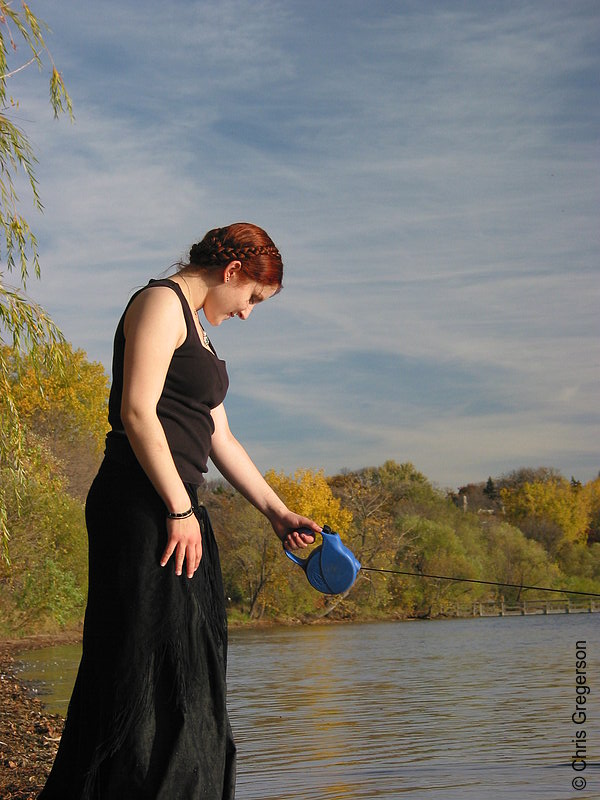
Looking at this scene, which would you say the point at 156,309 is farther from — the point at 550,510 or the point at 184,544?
the point at 550,510

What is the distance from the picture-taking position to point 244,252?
317 centimetres

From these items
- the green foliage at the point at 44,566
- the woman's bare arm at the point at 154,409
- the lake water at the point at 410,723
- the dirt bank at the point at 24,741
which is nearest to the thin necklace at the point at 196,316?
the woman's bare arm at the point at 154,409

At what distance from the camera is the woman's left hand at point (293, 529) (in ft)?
11.4

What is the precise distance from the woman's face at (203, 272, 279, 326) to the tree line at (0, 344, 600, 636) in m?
20.5

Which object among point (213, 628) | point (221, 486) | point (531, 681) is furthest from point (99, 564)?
point (221, 486)

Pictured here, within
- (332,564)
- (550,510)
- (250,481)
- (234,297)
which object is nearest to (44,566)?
(250,481)

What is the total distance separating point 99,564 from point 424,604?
54.1m

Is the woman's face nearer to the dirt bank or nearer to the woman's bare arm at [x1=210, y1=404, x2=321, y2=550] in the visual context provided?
the woman's bare arm at [x1=210, y1=404, x2=321, y2=550]

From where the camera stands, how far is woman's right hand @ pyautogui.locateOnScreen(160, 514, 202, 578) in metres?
2.93

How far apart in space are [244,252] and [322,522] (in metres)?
46.9

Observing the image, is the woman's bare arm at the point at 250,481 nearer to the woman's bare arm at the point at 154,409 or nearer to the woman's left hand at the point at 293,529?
the woman's left hand at the point at 293,529

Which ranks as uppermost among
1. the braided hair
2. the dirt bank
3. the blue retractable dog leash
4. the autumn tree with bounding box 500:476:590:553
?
the autumn tree with bounding box 500:476:590:553

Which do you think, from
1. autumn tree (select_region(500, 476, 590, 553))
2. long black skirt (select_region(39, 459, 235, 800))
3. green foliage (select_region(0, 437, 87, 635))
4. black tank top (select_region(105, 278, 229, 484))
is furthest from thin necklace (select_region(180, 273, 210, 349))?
autumn tree (select_region(500, 476, 590, 553))

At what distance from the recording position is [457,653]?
25516 mm
